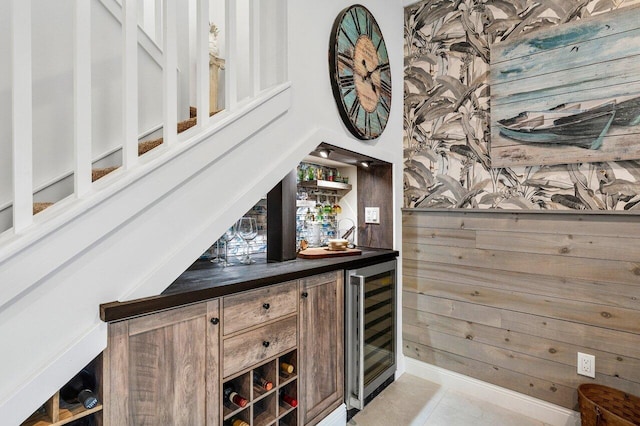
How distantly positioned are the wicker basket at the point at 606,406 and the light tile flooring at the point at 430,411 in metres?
0.38

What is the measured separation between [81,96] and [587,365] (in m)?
2.71

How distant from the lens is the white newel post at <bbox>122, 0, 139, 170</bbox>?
1.06 metres

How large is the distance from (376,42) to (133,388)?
7.62 ft

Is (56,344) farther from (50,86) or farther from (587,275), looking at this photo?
(587,275)

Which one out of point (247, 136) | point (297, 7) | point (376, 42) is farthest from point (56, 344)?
point (376, 42)

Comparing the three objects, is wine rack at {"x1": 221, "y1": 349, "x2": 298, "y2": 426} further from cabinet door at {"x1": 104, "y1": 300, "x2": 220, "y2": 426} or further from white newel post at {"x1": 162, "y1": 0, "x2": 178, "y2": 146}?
white newel post at {"x1": 162, "y1": 0, "x2": 178, "y2": 146}

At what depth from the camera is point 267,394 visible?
4.86 feet

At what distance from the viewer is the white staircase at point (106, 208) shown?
0.87 meters

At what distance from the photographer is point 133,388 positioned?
1.07m

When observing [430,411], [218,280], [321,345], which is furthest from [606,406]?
[218,280]

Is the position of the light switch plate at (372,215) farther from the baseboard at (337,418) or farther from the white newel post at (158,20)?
the white newel post at (158,20)

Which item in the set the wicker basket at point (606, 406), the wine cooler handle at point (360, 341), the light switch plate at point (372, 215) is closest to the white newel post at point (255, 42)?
the wine cooler handle at point (360, 341)

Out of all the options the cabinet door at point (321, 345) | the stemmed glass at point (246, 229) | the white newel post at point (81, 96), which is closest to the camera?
the white newel post at point (81, 96)

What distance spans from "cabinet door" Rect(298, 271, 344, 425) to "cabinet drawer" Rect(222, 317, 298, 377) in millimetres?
88
